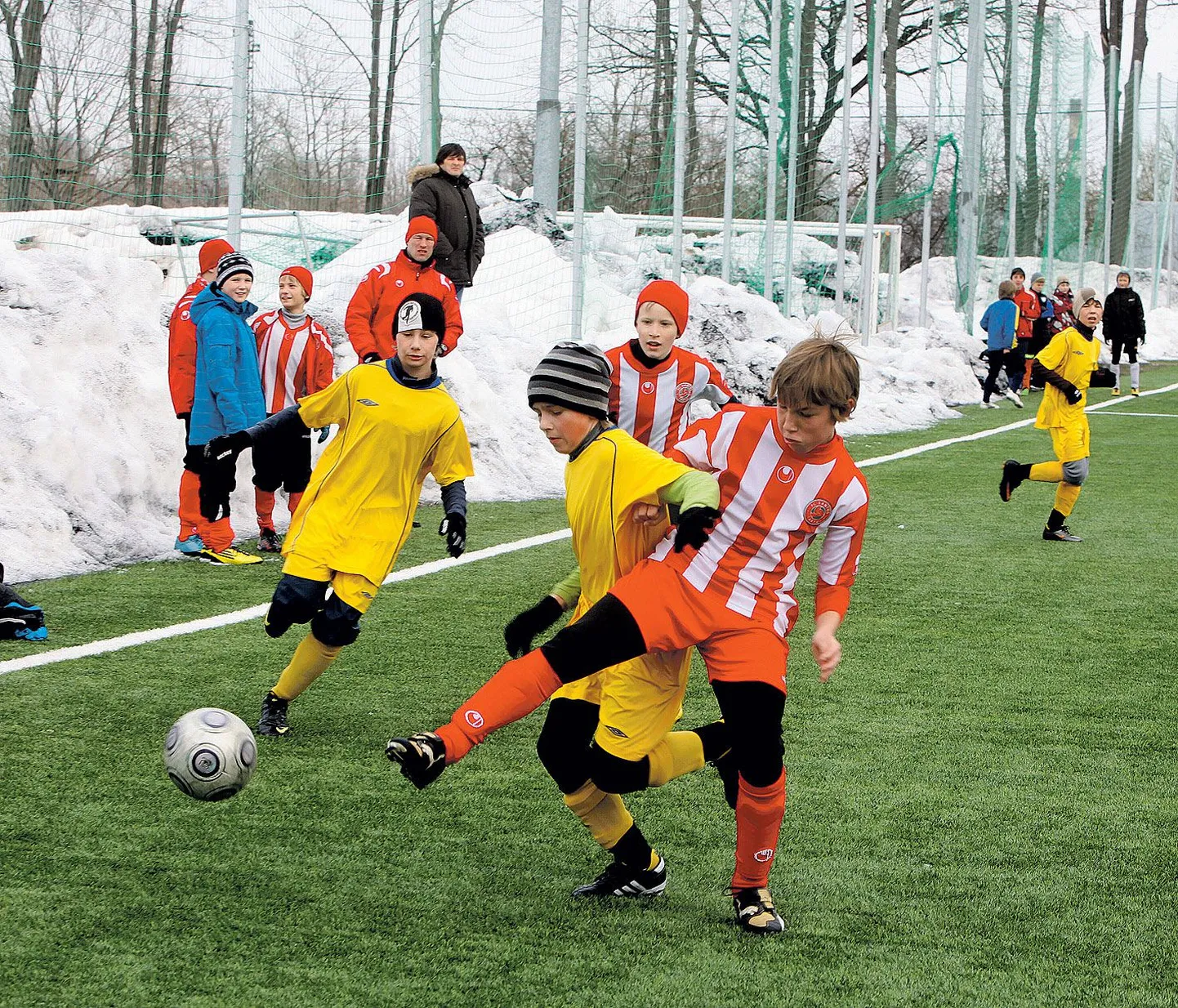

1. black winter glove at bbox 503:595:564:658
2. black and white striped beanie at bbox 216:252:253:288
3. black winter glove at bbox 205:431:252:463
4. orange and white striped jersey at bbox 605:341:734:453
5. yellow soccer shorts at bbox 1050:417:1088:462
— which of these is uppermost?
black and white striped beanie at bbox 216:252:253:288

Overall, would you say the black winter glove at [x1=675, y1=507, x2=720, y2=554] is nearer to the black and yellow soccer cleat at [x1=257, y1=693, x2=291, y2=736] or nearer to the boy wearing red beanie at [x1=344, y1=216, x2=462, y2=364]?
the black and yellow soccer cleat at [x1=257, y1=693, x2=291, y2=736]

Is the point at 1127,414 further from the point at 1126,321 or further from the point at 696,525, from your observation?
the point at 696,525

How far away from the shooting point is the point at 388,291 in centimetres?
896

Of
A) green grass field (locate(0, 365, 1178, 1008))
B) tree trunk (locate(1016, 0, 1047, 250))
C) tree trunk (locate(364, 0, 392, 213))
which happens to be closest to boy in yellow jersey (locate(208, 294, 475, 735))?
green grass field (locate(0, 365, 1178, 1008))

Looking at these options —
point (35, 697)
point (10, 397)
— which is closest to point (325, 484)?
point (35, 697)

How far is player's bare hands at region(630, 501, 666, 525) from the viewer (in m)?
3.67

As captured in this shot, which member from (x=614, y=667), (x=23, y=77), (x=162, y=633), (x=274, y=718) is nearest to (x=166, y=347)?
(x=23, y=77)

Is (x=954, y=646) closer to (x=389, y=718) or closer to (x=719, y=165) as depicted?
(x=389, y=718)

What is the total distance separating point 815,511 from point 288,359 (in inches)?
253

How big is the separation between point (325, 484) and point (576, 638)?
6.32 feet

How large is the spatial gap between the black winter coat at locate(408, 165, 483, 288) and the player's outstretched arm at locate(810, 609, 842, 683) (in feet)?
22.4

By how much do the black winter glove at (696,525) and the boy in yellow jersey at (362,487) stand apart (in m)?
1.60

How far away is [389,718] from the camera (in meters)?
5.36

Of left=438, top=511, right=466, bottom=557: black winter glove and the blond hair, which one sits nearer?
the blond hair
